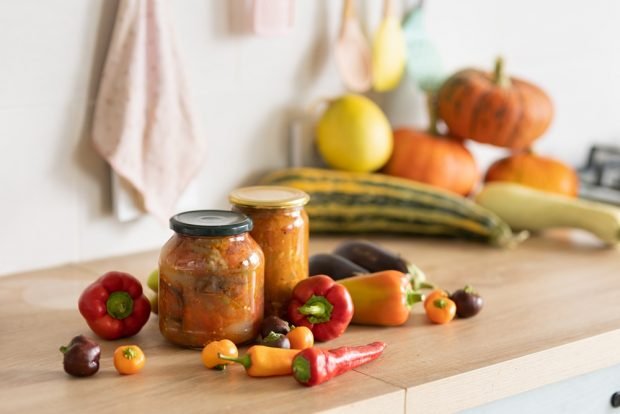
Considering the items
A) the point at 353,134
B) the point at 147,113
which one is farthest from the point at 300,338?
the point at 353,134

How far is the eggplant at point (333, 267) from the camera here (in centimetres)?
155

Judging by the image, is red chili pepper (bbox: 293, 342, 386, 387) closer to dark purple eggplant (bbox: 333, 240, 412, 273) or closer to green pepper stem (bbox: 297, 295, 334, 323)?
green pepper stem (bbox: 297, 295, 334, 323)

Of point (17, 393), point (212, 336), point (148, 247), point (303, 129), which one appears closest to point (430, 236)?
point (303, 129)

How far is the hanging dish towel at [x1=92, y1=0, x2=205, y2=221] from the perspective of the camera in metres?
1.70

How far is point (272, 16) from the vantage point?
6.22ft

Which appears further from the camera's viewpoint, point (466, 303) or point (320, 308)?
point (466, 303)

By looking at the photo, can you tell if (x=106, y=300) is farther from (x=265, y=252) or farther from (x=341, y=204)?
(x=341, y=204)

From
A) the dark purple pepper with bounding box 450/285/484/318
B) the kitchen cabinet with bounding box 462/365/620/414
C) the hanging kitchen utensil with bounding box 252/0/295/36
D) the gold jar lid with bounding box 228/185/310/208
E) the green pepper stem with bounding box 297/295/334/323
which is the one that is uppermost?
the hanging kitchen utensil with bounding box 252/0/295/36

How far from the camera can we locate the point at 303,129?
6.69 ft

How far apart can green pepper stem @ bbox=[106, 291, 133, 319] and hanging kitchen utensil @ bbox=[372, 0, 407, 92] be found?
0.87 meters

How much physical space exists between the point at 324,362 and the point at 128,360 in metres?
0.24

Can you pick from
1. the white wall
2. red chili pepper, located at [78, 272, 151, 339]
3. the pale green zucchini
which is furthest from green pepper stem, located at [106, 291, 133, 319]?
the pale green zucchini

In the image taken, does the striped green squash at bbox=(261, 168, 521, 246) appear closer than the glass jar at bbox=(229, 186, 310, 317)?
No

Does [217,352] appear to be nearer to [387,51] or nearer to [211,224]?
[211,224]
